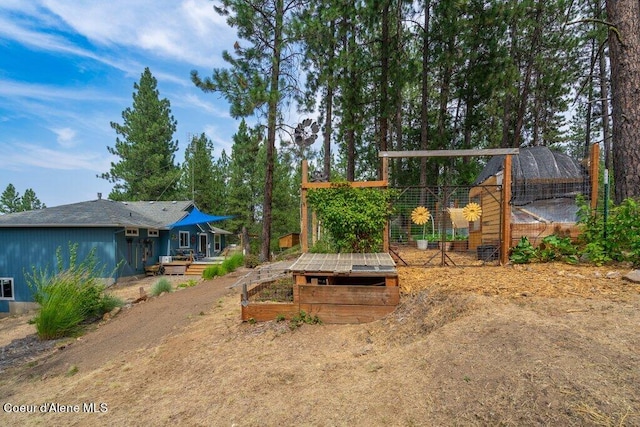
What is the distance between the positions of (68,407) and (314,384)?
237 centimetres

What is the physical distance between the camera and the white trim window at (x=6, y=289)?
14.1 metres

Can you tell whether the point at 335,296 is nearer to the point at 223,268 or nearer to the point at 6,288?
the point at 223,268

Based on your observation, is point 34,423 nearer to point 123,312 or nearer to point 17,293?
point 123,312

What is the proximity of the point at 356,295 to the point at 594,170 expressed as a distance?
5.55 metres

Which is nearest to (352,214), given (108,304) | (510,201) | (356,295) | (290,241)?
(356,295)

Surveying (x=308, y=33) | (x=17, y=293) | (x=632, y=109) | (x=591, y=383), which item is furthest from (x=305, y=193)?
(x=17, y=293)

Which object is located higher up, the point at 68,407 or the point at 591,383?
the point at 591,383

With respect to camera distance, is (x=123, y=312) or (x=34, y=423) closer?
(x=34, y=423)

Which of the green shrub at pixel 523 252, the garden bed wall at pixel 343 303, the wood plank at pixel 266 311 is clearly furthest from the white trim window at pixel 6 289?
the green shrub at pixel 523 252

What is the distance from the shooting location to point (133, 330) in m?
5.68

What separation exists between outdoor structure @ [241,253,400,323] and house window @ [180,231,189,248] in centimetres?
1711

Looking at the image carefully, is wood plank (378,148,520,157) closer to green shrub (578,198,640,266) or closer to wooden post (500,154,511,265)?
wooden post (500,154,511,265)

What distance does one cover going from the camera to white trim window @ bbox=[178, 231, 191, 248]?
65.4 feet

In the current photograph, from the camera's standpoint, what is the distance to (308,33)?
11547mm
